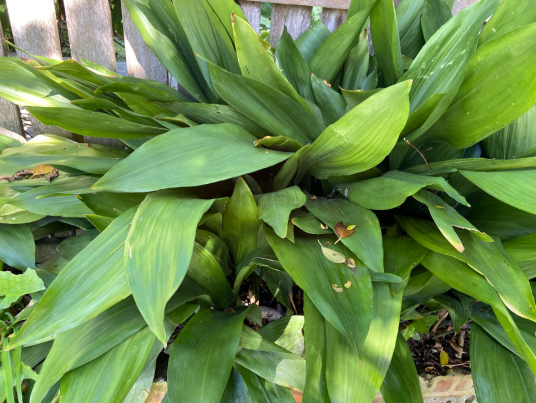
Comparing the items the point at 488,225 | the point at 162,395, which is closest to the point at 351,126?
the point at 488,225

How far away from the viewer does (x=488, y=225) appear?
2.52 feet

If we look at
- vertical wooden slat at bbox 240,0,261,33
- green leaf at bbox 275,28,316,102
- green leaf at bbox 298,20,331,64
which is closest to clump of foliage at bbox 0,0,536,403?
green leaf at bbox 275,28,316,102

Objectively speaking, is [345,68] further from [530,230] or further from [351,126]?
[530,230]

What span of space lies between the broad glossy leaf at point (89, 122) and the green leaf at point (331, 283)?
400 mm

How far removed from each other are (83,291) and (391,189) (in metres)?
0.56

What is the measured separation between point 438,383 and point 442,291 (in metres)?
0.32

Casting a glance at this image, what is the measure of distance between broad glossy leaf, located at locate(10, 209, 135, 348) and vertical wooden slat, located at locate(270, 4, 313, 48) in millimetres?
968

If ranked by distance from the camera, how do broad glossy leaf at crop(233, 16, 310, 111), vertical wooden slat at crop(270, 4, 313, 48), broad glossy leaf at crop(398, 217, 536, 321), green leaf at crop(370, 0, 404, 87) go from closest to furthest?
broad glossy leaf at crop(398, 217, 536, 321) → broad glossy leaf at crop(233, 16, 310, 111) → green leaf at crop(370, 0, 404, 87) → vertical wooden slat at crop(270, 4, 313, 48)

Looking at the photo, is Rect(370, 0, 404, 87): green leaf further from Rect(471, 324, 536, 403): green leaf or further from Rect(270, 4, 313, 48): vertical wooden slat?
Rect(471, 324, 536, 403): green leaf

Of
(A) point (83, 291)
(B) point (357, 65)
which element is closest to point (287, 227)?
(A) point (83, 291)

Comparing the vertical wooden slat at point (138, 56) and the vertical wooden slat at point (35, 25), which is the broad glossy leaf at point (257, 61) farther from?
the vertical wooden slat at point (35, 25)

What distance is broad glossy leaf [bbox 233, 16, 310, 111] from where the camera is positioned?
67 cm

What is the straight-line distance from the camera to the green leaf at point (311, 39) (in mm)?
1154

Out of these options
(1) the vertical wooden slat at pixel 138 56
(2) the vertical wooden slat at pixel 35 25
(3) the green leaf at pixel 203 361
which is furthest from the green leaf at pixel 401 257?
(2) the vertical wooden slat at pixel 35 25
